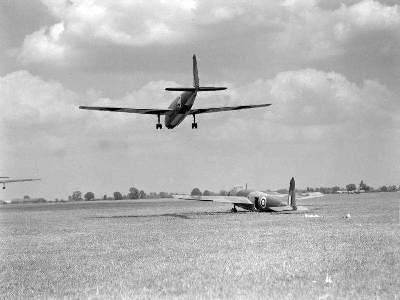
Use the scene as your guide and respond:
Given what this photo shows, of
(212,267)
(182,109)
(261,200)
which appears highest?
(182,109)

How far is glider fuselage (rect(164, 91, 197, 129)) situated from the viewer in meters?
37.7

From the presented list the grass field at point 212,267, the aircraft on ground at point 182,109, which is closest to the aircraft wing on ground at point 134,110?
the aircraft on ground at point 182,109

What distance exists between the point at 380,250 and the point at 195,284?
637cm

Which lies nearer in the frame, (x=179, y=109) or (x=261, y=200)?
(x=179, y=109)

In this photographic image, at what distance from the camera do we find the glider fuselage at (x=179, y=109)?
37.7m

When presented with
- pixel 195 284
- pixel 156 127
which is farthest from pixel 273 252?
pixel 156 127

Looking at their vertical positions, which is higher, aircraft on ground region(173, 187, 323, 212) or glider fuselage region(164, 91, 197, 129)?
glider fuselage region(164, 91, 197, 129)

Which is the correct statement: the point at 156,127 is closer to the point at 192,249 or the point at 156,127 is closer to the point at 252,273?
the point at 192,249

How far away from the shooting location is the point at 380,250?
48.1 ft

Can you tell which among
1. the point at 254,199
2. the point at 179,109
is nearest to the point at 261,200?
the point at 254,199

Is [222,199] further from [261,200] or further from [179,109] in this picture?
[179,109]

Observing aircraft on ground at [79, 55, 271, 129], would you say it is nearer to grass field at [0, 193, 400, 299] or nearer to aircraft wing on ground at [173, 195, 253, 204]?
aircraft wing on ground at [173, 195, 253, 204]

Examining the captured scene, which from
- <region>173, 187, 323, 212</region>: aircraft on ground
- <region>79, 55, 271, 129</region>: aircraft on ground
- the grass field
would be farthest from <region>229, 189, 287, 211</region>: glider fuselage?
the grass field

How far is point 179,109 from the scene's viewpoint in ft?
127
